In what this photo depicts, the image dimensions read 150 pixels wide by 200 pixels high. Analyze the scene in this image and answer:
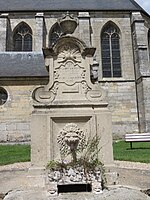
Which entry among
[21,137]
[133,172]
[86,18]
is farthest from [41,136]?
[86,18]

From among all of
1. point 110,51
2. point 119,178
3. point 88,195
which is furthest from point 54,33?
point 88,195

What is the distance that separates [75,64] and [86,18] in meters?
15.8

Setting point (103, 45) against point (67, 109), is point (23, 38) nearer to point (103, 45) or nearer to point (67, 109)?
point (103, 45)

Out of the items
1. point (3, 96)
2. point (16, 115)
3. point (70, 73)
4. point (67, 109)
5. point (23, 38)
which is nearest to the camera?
point (67, 109)

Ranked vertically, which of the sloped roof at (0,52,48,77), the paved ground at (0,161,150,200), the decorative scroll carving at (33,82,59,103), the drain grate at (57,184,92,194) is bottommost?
the paved ground at (0,161,150,200)

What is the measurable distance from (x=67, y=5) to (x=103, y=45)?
4752mm

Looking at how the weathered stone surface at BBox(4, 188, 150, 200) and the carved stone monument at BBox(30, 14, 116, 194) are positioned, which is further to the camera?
the carved stone monument at BBox(30, 14, 116, 194)

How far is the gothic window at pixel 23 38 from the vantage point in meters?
21.4

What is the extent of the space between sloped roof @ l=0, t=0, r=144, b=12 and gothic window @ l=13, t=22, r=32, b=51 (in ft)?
4.69

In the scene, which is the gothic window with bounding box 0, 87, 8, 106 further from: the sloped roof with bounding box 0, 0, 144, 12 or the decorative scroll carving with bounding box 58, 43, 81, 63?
the decorative scroll carving with bounding box 58, 43, 81, 63

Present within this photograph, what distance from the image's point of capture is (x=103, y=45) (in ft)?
69.6

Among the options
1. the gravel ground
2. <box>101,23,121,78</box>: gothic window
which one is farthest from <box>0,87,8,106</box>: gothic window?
the gravel ground

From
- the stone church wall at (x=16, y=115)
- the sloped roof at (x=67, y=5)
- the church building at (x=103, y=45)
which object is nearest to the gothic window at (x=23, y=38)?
the church building at (x=103, y=45)

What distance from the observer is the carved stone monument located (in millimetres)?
5332
